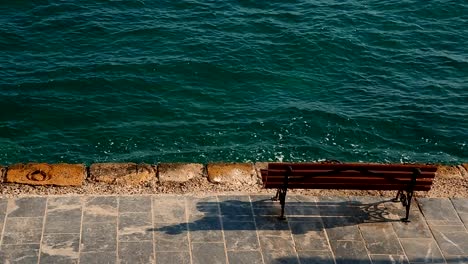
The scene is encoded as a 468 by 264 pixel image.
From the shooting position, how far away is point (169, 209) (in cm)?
972

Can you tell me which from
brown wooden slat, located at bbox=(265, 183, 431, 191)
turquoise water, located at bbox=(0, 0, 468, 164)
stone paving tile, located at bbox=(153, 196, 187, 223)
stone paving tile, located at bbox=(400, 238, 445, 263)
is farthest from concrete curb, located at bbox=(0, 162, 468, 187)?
turquoise water, located at bbox=(0, 0, 468, 164)

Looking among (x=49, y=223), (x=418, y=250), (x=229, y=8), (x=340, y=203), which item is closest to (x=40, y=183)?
(x=49, y=223)

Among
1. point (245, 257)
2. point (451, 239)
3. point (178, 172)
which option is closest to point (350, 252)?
point (245, 257)

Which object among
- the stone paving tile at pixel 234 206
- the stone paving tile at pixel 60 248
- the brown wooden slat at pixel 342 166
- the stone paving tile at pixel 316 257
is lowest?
the stone paving tile at pixel 60 248

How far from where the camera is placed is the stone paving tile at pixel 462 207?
33.1 feet

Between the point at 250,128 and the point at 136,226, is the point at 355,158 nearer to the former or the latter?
the point at 250,128

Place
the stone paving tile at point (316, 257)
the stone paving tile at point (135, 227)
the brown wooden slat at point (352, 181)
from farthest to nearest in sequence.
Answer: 1. the brown wooden slat at point (352, 181)
2. the stone paving tile at point (135, 227)
3. the stone paving tile at point (316, 257)

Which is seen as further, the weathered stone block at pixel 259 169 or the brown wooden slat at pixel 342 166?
the weathered stone block at pixel 259 169

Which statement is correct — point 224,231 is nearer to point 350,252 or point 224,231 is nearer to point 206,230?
point 206,230

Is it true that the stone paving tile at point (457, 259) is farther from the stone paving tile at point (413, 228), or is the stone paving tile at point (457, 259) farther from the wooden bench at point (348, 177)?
the wooden bench at point (348, 177)

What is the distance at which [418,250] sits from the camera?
9266mm

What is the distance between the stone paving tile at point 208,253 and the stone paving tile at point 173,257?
10 centimetres

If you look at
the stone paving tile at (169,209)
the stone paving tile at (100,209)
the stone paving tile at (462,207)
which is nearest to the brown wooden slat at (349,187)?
the stone paving tile at (462,207)

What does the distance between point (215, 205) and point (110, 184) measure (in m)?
1.87
